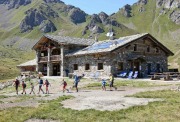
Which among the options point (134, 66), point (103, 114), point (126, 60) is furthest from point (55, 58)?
point (103, 114)

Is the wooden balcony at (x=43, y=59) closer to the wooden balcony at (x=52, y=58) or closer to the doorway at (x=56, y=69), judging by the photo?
the wooden balcony at (x=52, y=58)

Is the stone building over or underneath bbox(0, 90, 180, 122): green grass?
over

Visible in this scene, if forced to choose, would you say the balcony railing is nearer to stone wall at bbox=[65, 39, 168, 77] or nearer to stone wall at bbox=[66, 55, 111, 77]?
stone wall at bbox=[65, 39, 168, 77]

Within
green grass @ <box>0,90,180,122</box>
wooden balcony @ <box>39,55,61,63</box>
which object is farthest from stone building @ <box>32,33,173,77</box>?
green grass @ <box>0,90,180,122</box>

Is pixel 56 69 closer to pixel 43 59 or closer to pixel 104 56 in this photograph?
pixel 43 59

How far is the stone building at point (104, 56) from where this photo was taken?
45156mm

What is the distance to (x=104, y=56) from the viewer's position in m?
45.1

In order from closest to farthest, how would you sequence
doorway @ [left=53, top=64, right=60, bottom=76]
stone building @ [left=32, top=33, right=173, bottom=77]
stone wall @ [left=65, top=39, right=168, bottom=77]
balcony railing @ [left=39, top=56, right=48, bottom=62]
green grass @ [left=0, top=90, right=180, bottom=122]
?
green grass @ [left=0, top=90, right=180, bottom=122] → stone wall @ [left=65, top=39, right=168, bottom=77] → stone building @ [left=32, top=33, right=173, bottom=77] → balcony railing @ [left=39, top=56, right=48, bottom=62] → doorway @ [left=53, top=64, right=60, bottom=76]

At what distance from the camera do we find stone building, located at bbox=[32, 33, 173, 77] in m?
45.2

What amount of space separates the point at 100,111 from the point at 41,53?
4644 centimetres

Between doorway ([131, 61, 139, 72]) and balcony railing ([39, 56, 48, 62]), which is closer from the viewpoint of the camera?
doorway ([131, 61, 139, 72])

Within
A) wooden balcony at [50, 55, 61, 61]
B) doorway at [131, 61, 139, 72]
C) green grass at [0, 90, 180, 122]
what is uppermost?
wooden balcony at [50, 55, 61, 61]

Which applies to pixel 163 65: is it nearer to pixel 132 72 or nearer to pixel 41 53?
pixel 132 72

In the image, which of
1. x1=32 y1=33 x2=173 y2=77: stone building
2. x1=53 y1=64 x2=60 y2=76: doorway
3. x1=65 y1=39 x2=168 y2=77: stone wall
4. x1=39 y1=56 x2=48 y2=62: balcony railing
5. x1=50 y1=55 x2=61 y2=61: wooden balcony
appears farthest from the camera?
x1=53 y1=64 x2=60 y2=76: doorway
